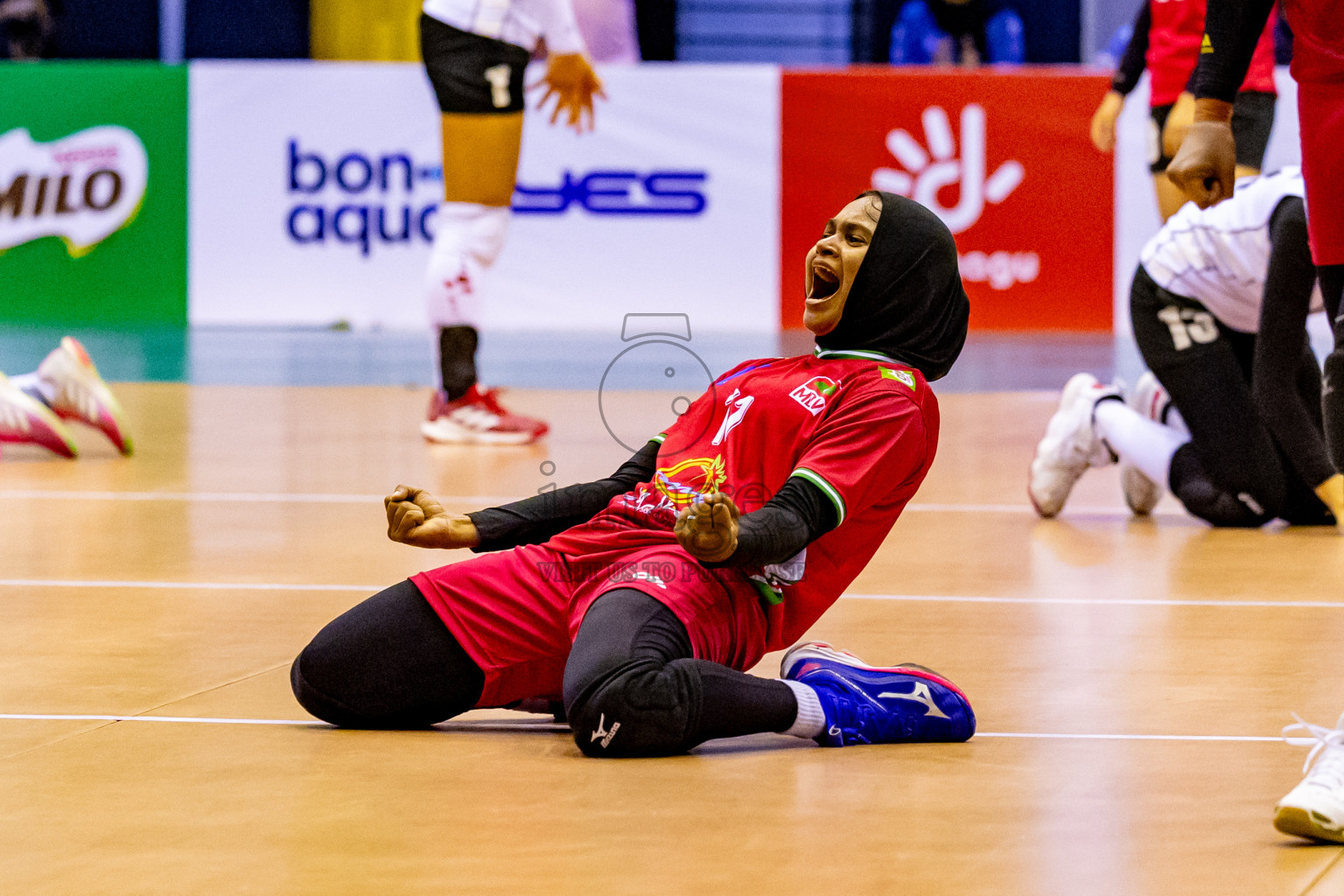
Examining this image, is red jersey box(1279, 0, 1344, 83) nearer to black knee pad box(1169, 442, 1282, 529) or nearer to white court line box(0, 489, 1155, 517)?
black knee pad box(1169, 442, 1282, 529)

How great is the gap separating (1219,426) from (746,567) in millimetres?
2303

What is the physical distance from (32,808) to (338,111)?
297 inches

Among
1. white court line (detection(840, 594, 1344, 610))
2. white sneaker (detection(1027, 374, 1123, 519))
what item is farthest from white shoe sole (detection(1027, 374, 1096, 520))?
white court line (detection(840, 594, 1344, 610))

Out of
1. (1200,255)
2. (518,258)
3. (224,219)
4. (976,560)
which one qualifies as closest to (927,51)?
(518,258)

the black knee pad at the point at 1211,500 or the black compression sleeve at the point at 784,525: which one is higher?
the black compression sleeve at the point at 784,525

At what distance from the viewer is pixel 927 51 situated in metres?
10.5

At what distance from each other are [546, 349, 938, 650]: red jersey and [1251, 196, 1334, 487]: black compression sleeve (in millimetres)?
1557

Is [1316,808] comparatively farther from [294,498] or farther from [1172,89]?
[1172,89]

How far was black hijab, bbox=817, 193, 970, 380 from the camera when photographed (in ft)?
7.52

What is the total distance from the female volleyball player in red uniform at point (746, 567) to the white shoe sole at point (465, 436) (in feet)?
9.82

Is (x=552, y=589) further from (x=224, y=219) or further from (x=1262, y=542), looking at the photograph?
(x=224, y=219)

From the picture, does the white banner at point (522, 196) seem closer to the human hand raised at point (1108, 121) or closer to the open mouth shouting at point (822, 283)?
the human hand raised at point (1108, 121)

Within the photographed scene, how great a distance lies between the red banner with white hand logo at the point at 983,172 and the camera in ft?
29.2

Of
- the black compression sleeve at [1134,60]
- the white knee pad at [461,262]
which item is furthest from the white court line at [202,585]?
the black compression sleeve at [1134,60]
